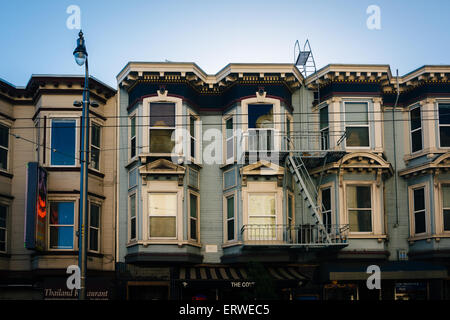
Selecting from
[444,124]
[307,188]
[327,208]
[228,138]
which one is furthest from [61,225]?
[444,124]

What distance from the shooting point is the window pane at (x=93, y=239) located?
81.1 feet

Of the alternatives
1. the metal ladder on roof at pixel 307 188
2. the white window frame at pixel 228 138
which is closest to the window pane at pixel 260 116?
the white window frame at pixel 228 138

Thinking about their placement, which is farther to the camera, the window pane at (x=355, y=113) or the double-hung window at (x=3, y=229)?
the window pane at (x=355, y=113)

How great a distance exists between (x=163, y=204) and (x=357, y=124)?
8600 millimetres

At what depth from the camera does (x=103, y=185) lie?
2578cm

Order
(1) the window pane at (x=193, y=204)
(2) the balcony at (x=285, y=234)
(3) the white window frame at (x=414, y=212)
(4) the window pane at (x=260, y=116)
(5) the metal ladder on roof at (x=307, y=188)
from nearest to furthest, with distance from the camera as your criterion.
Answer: (5) the metal ladder on roof at (x=307, y=188) < (2) the balcony at (x=285, y=234) < (3) the white window frame at (x=414, y=212) < (1) the window pane at (x=193, y=204) < (4) the window pane at (x=260, y=116)

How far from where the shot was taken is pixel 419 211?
2519 centimetres

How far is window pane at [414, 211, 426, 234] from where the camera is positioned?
2502 cm

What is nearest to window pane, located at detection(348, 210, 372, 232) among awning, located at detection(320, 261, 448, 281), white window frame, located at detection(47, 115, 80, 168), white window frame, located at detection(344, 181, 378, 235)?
white window frame, located at detection(344, 181, 378, 235)

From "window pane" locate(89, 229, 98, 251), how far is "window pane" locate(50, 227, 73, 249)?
0.77 meters

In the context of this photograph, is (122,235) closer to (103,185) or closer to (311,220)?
(103,185)

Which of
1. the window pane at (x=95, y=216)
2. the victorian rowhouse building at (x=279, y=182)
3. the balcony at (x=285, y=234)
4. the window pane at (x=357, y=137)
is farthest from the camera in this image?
the window pane at (x=357, y=137)

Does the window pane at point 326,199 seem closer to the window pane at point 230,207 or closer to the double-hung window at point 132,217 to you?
the window pane at point 230,207

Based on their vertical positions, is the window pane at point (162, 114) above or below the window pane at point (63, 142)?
above
